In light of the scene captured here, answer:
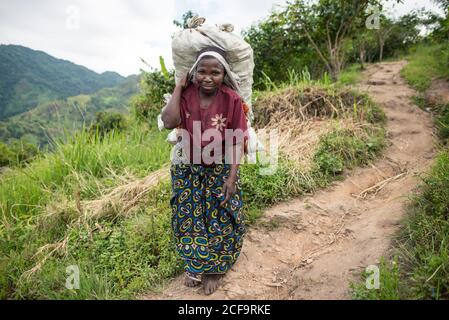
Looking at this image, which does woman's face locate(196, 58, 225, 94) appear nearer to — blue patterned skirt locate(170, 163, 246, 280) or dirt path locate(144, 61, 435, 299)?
blue patterned skirt locate(170, 163, 246, 280)

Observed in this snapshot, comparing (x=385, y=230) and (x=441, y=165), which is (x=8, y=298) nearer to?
(x=385, y=230)

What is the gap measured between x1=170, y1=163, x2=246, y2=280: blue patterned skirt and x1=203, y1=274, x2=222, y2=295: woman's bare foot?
40mm

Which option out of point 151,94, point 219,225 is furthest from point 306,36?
point 219,225

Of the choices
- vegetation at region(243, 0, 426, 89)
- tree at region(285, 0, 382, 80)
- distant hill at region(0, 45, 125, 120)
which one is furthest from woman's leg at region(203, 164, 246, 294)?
distant hill at region(0, 45, 125, 120)

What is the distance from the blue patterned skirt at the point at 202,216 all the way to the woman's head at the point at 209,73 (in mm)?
524

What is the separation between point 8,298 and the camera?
235 cm

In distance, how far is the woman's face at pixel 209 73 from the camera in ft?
6.28

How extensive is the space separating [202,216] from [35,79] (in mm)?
54555

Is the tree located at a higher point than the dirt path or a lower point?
higher

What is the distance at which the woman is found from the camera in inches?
78.2

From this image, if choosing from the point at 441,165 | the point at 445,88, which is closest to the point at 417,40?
the point at 445,88

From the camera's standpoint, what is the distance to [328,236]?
2.67 metres

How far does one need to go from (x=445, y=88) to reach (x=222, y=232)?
15.1ft

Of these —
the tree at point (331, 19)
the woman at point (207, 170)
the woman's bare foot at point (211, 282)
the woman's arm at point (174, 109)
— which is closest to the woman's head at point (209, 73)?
the woman at point (207, 170)
